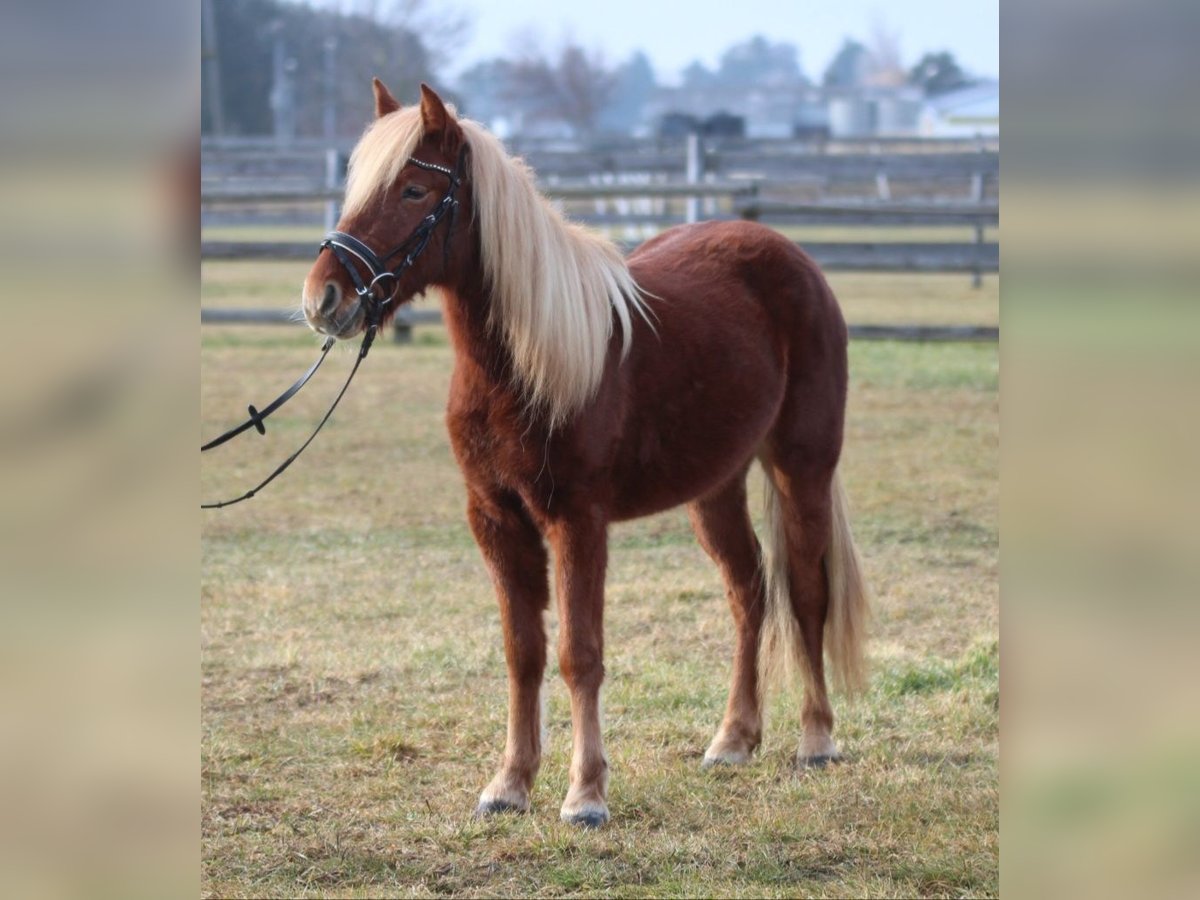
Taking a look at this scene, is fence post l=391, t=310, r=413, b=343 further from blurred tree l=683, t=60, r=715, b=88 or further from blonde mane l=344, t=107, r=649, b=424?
blurred tree l=683, t=60, r=715, b=88

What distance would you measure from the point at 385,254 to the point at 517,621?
1.15 meters

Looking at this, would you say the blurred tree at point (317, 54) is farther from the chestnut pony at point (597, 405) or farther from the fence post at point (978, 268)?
the chestnut pony at point (597, 405)

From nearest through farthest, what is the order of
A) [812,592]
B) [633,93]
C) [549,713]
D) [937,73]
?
1. [812,592]
2. [549,713]
3. [937,73]
4. [633,93]

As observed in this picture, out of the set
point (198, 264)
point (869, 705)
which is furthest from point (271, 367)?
point (198, 264)

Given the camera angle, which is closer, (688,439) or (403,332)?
(688,439)

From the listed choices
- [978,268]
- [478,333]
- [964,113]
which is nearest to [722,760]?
[478,333]

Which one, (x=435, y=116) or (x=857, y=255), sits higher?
(x=435, y=116)

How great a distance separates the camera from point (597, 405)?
3.46 metres

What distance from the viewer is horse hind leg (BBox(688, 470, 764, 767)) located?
4047 millimetres

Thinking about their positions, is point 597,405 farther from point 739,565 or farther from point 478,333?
point 739,565

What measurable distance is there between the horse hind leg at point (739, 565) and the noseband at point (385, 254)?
1427 millimetres

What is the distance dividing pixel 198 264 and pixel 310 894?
2551 millimetres

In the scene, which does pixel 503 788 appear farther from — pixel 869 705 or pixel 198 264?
pixel 198 264

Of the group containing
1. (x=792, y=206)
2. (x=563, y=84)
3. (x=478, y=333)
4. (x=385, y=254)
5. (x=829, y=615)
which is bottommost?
(x=829, y=615)
